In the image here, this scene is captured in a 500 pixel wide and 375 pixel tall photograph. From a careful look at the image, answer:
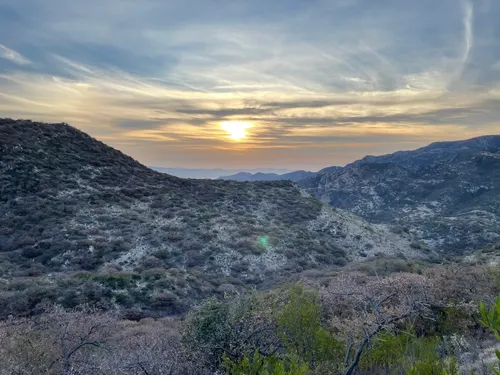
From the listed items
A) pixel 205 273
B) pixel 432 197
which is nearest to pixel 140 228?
pixel 205 273

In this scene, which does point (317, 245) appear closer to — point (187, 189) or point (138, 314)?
point (187, 189)

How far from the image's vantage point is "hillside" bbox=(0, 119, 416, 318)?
2961 centimetres

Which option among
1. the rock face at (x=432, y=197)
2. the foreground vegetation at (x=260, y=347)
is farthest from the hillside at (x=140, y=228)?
the rock face at (x=432, y=197)

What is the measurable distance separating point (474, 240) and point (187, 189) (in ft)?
165

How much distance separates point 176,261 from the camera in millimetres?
36406

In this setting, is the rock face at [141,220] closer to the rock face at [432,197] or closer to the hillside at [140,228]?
the hillside at [140,228]

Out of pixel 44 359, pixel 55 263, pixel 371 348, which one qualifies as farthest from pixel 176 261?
pixel 371 348

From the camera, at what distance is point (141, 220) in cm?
4225

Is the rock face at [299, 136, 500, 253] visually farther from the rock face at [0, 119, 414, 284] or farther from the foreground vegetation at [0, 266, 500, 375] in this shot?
the foreground vegetation at [0, 266, 500, 375]

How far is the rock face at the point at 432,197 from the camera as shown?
67.8 m

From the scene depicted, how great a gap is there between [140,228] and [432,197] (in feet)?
325

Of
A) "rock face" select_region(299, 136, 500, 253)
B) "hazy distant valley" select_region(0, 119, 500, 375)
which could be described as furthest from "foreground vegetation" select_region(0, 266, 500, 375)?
"rock face" select_region(299, 136, 500, 253)

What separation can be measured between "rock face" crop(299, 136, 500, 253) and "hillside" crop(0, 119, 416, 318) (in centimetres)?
1959

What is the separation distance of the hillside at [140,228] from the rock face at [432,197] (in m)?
19.6
